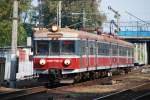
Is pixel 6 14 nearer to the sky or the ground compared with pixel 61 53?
nearer to the sky

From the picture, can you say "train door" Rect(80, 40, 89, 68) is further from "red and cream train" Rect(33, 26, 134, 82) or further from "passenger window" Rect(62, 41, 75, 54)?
"passenger window" Rect(62, 41, 75, 54)

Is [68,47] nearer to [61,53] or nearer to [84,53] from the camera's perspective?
[61,53]

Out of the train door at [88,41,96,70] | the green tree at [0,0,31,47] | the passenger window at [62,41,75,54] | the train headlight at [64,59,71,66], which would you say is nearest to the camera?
the train headlight at [64,59,71,66]

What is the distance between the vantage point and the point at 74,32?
75.3 ft

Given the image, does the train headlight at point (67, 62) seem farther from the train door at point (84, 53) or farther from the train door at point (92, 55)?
the train door at point (92, 55)

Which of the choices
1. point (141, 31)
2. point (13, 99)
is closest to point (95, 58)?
point (13, 99)

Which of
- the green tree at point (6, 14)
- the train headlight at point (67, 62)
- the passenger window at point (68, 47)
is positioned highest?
the green tree at point (6, 14)

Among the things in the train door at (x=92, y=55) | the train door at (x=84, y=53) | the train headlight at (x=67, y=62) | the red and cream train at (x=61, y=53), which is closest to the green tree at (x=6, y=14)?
the train door at (x=92, y=55)

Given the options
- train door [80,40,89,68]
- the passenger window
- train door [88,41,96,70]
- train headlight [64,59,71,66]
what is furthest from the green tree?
train headlight [64,59,71,66]

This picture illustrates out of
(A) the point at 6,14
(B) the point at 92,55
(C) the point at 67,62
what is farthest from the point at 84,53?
(A) the point at 6,14

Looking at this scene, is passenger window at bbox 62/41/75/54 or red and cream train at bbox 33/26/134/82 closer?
red and cream train at bbox 33/26/134/82

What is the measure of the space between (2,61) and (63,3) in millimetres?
62466

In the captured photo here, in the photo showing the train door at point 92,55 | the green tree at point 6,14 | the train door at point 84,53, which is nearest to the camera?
the train door at point 84,53

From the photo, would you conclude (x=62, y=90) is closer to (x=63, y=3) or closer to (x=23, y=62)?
(x=23, y=62)
